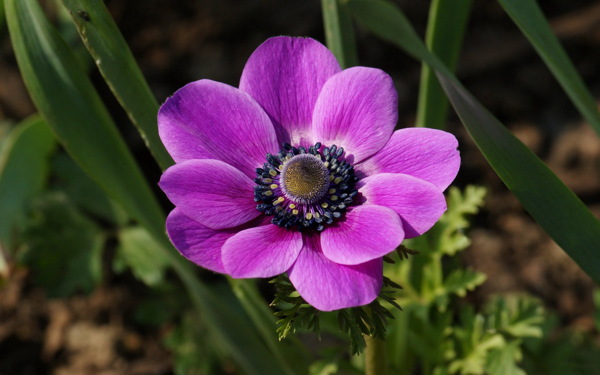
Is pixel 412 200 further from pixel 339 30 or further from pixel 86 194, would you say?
pixel 86 194

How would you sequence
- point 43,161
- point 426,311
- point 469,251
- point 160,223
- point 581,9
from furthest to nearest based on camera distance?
1. point 581,9
2. point 469,251
3. point 43,161
4. point 426,311
5. point 160,223

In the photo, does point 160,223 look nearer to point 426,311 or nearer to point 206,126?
point 206,126

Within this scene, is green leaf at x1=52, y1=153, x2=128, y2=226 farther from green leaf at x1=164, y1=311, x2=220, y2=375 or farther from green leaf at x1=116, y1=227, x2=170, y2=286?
green leaf at x1=164, y1=311, x2=220, y2=375

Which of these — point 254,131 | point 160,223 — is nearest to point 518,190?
point 254,131

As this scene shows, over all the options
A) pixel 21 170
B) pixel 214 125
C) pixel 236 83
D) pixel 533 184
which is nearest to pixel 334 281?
pixel 214 125

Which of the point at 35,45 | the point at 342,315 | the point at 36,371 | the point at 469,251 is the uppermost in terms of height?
the point at 35,45

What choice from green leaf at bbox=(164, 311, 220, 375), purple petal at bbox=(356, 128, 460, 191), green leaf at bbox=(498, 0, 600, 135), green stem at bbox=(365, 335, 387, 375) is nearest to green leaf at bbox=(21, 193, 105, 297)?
green leaf at bbox=(164, 311, 220, 375)
